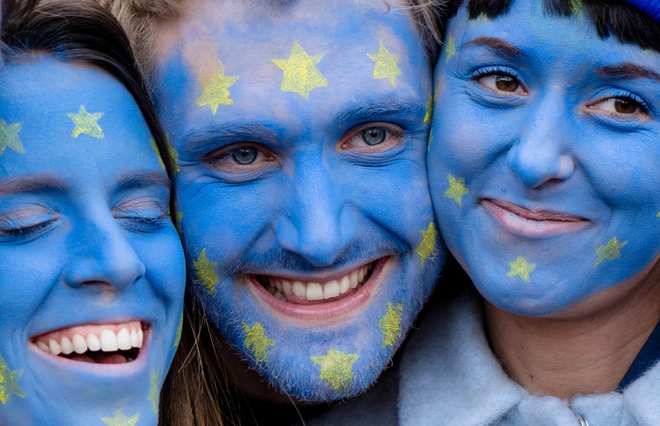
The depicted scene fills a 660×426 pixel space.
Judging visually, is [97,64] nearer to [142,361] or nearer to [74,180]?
[74,180]

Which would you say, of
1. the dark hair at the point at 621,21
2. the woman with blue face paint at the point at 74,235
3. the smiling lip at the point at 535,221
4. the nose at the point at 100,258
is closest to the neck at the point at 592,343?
the smiling lip at the point at 535,221

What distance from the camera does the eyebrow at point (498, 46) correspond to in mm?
3100

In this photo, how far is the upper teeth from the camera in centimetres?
283

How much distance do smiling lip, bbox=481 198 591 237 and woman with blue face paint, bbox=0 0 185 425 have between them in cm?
97

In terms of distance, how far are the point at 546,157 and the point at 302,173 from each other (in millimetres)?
701

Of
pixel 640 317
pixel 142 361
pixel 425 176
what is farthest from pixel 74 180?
pixel 640 317

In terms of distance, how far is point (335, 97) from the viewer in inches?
126

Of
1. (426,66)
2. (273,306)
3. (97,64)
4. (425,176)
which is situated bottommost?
(273,306)

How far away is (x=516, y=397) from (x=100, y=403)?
130cm

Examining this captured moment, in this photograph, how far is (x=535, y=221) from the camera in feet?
10.3

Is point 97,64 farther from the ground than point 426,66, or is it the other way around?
point 97,64

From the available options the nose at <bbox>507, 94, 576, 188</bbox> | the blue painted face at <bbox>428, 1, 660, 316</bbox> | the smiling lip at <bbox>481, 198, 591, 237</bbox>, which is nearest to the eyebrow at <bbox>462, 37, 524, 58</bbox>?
the blue painted face at <bbox>428, 1, 660, 316</bbox>

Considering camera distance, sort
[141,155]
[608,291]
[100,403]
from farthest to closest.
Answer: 1. [608,291]
2. [141,155]
3. [100,403]

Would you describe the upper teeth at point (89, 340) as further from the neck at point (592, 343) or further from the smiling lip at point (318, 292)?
the neck at point (592, 343)
